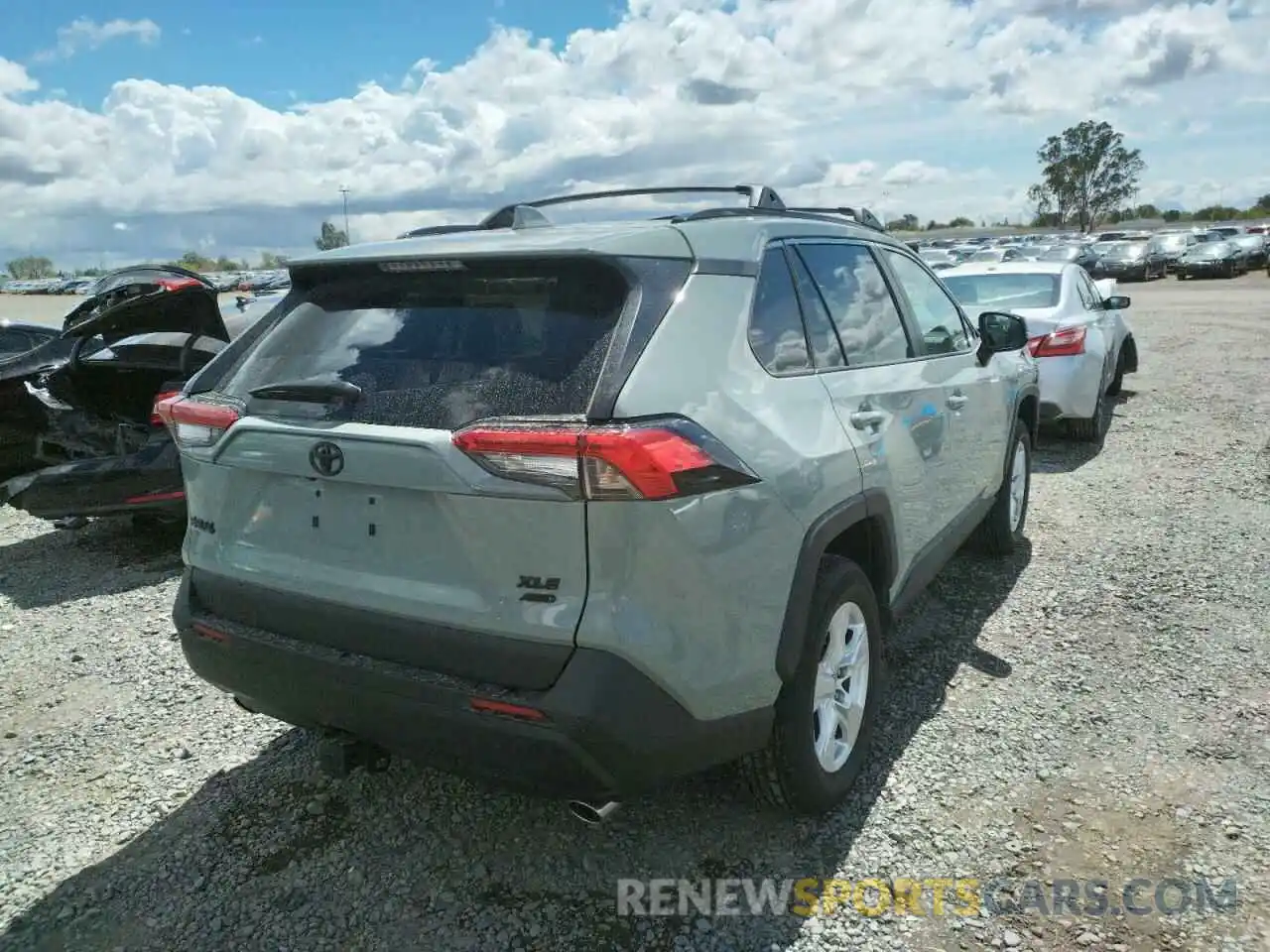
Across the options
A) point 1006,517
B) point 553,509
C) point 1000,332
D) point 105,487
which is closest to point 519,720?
point 553,509

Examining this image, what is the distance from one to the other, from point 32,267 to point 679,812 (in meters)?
118

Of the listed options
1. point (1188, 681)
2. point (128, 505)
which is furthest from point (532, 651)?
point (128, 505)

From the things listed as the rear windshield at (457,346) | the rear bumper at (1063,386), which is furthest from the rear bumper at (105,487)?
the rear bumper at (1063,386)

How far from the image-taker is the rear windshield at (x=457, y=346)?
2.23 m

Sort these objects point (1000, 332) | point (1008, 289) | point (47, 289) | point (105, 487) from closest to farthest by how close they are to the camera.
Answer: point (1000, 332)
point (105, 487)
point (1008, 289)
point (47, 289)

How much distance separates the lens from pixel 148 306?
5.85 m

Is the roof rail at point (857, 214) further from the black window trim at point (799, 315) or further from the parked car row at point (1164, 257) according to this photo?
the parked car row at point (1164, 257)

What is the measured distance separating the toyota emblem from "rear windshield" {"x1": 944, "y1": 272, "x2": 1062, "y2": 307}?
22.3ft

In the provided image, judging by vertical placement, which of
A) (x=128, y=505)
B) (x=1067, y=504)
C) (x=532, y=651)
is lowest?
(x=1067, y=504)

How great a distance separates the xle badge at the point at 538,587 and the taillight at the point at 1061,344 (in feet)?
21.8

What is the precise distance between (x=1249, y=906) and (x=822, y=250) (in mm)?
2298

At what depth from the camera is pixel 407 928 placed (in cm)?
253

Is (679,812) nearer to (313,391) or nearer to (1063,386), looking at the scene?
(313,391)

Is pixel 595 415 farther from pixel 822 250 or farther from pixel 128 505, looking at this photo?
pixel 128 505
